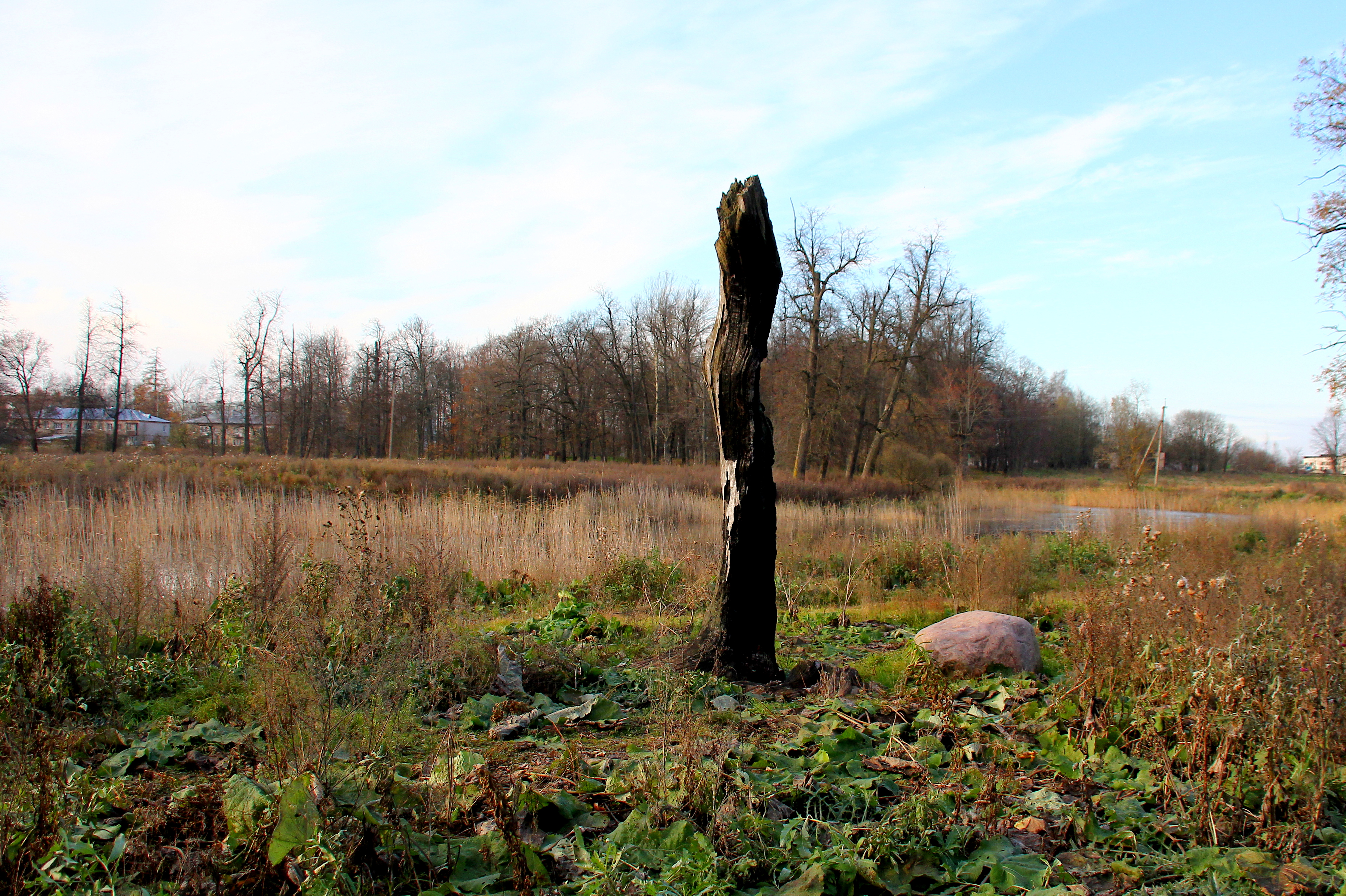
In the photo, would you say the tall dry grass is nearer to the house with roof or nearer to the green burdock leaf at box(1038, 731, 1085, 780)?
the green burdock leaf at box(1038, 731, 1085, 780)

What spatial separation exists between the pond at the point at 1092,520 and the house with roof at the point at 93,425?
43.5 meters

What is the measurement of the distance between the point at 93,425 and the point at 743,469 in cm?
6258

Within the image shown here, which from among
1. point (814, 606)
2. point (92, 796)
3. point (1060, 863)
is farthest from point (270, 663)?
point (814, 606)

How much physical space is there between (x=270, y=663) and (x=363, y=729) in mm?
439

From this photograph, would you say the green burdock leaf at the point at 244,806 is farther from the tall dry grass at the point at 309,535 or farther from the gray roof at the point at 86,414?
the gray roof at the point at 86,414

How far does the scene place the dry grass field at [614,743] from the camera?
86.0 inches

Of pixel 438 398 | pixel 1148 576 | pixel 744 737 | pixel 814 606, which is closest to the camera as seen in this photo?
pixel 744 737

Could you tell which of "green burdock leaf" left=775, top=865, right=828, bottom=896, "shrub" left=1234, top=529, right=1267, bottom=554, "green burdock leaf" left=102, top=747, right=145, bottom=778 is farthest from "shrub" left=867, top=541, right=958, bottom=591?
"green burdock leaf" left=102, top=747, right=145, bottom=778

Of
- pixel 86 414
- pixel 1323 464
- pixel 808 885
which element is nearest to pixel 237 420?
pixel 86 414

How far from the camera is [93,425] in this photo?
52219 mm

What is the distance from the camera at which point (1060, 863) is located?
236 centimetres

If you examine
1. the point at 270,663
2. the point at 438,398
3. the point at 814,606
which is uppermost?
the point at 438,398

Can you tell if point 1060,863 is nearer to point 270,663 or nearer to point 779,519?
point 270,663

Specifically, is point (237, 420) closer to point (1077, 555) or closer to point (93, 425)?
point (93, 425)
